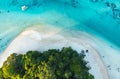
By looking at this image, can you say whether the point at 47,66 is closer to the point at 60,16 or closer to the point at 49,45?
the point at 49,45

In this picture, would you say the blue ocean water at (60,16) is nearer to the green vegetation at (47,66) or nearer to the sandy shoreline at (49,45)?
the sandy shoreline at (49,45)

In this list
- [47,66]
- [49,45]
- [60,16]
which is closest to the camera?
[47,66]

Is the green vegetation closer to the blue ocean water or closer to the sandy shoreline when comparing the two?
the sandy shoreline

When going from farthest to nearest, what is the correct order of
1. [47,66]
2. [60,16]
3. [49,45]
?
1. [60,16]
2. [49,45]
3. [47,66]

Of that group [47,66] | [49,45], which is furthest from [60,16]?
[47,66]

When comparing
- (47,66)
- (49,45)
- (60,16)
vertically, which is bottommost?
(47,66)

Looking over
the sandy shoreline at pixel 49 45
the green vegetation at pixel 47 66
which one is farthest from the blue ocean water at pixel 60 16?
the green vegetation at pixel 47 66

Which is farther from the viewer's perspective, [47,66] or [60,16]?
[60,16]

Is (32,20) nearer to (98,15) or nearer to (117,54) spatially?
(98,15)
